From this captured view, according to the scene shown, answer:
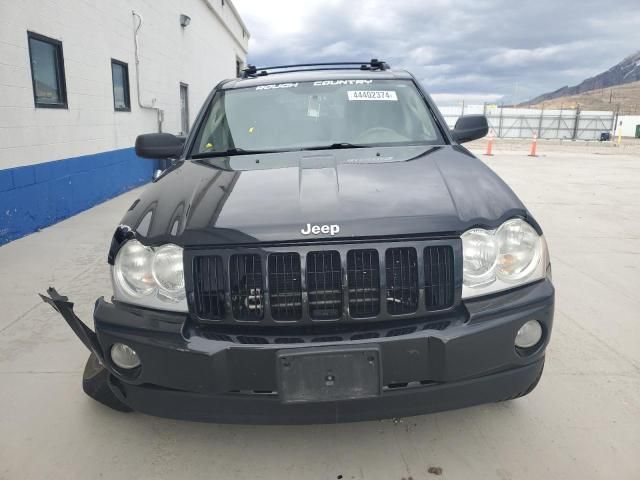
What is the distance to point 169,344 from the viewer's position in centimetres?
192

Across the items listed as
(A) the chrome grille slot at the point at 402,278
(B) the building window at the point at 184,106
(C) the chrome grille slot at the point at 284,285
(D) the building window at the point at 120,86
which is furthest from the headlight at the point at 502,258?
(B) the building window at the point at 184,106

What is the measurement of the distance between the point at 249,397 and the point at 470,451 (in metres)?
1.05

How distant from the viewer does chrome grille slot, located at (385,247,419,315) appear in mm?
1977

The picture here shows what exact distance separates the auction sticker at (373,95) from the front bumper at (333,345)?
1807mm

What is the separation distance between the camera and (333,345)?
6.08ft

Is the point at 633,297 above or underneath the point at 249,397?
underneath

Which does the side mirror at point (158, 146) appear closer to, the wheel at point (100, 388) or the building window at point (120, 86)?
the wheel at point (100, 388)

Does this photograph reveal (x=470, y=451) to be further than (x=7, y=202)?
No

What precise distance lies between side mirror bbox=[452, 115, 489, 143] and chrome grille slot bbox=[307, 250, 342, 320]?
6.66ft

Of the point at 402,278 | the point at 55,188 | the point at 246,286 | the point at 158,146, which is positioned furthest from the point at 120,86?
the point at 402,278

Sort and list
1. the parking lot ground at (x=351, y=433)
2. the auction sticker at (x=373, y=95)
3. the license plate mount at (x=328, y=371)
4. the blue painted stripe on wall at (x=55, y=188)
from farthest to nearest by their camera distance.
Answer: the blue painted stripe on wall at (x=55, y=188) → the auction sticker at (x=373, y=95) → the parking lot ground at (x=351, y=433) → the license plate mount at (x=328, y=371)

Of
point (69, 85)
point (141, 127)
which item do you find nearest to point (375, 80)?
point (69, 85)

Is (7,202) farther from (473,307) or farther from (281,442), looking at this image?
(473,307)

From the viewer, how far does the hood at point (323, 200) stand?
78.3 inches
